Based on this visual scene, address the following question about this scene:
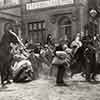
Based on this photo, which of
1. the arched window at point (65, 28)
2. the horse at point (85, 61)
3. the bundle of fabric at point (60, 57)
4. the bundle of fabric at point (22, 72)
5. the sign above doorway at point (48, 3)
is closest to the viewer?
the bundle of fabric at point (60, 57)

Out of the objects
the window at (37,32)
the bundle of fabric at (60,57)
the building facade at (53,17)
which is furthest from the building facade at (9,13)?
the bundle of fabric at (60,57)

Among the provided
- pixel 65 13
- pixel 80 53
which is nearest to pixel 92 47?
pixel 80 53

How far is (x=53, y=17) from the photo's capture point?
30.9 feet

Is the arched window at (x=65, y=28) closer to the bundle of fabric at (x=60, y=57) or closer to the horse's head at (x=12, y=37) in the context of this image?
the bundle of fabric at (x=60, y=57)

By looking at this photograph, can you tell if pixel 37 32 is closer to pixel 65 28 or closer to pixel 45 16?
pixel 65 28

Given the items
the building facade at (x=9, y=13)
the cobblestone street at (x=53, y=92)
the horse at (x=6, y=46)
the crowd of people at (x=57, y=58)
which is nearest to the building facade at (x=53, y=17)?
the building facade at (x=9, y=13)

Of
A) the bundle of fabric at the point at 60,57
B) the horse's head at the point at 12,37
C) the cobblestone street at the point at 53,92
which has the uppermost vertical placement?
the horse's head at the point at 12,37

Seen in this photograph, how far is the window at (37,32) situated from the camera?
7713 mm

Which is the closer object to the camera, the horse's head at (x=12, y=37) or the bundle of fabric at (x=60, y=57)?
the bundle of fabric at (x=60, y=57)

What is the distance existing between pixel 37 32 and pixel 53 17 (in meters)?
1.42

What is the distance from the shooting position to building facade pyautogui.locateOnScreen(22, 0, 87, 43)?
8021 millimetres

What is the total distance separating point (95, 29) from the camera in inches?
269

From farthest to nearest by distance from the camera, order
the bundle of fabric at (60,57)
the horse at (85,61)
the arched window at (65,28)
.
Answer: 1. the arched window at (65,28)
2. the horse at (85,61)
3. the bundle of fabric at (60,57)

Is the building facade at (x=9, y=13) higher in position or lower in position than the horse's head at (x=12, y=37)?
higher
